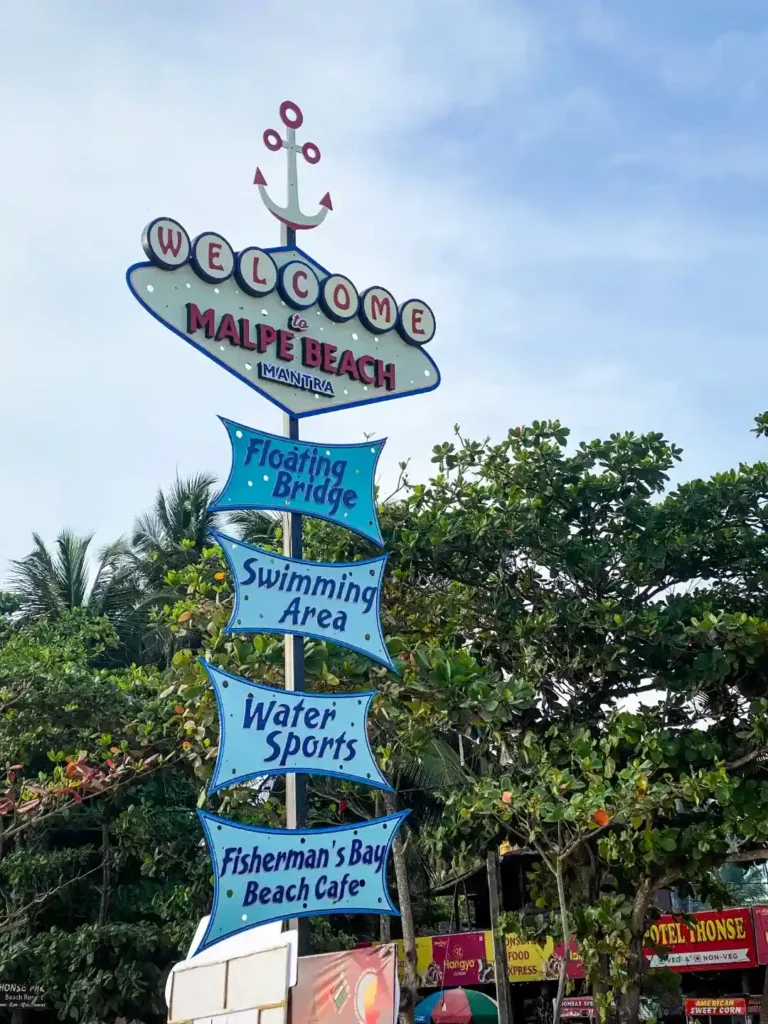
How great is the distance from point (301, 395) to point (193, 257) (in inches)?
59.6

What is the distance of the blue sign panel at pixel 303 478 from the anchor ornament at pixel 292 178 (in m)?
2.31

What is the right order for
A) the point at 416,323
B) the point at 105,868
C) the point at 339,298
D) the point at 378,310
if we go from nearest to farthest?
the point at 339,298, the point at 378,310, the point at 416,323, the point at 105,868

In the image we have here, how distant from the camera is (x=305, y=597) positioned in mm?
9266

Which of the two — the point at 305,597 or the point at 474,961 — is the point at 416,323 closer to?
the point at 305,597

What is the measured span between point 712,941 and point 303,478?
14132 millimetres

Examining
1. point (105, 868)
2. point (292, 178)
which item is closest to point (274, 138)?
point (292, 178)

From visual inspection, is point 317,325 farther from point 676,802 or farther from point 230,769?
point 676,802

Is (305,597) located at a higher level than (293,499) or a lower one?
lower

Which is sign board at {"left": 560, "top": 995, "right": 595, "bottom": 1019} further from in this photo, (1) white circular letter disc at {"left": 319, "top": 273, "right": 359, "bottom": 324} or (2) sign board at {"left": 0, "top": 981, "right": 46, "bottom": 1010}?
(1) white circular letter disc at {"left": 319, "top": 273, "right": 359, "bottom": 324}

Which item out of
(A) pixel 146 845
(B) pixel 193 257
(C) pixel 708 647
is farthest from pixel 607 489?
(A) pixel 146 845

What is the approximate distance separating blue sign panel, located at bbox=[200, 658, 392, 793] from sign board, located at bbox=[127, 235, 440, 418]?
263 cm

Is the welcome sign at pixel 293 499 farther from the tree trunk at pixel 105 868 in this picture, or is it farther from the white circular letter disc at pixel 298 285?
the tree trunk at pixel 105 868

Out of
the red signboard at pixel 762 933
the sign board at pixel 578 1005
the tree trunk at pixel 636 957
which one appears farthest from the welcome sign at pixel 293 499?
the sign board at pixel 578 1005

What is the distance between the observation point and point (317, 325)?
10547 millimetres
